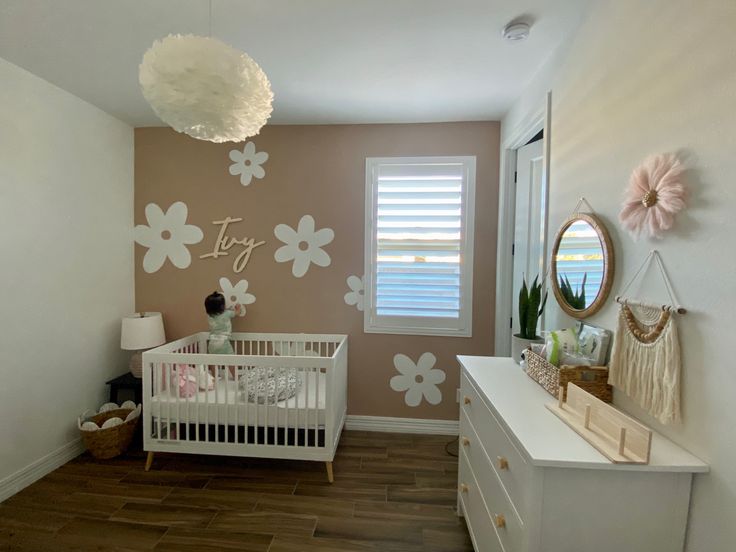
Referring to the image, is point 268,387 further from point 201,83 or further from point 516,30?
point 516,30

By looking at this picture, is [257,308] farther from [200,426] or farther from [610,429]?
[610,429]

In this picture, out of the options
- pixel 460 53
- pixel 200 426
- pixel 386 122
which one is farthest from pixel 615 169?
pixel 200 426

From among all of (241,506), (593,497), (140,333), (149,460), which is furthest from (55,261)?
(593,497)

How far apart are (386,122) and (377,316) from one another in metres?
1.50

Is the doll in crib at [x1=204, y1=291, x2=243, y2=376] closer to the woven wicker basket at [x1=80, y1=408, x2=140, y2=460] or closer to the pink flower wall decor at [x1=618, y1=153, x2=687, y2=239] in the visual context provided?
the woven wicker basket at [x1=80, y1=408, x2=140, y2=460]

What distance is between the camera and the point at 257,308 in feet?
8.87

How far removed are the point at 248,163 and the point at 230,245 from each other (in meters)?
0.66

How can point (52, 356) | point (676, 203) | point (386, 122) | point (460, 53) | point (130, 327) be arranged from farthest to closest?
point (386, 122), point (130, 327), point (52, 356), point (460, 53), point (676, 203)

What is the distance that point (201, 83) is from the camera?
0.99 m

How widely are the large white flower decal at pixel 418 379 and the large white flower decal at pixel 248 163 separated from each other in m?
1.83

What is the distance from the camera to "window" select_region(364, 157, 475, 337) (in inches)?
99.7

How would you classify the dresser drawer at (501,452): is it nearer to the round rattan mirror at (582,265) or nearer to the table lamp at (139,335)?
the round rattan mirror at (582,265)

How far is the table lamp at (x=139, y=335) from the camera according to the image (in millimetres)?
2391

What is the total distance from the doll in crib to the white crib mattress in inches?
16.7
